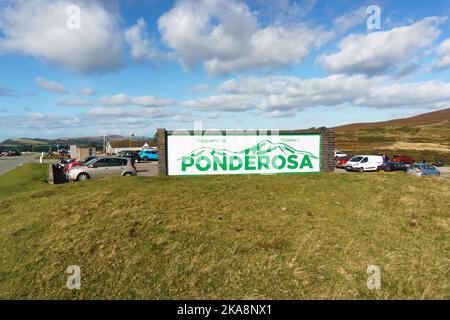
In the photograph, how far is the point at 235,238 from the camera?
20.3ft

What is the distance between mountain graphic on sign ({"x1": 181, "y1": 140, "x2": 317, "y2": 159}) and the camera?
1434 centimetres

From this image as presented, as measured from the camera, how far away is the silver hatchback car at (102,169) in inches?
608

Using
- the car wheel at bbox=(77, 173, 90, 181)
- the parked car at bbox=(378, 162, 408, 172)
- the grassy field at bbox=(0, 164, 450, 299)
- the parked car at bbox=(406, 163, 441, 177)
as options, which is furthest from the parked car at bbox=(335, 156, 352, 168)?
the car wheel at bbox=(77, 173, 90, 181)

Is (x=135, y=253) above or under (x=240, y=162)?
under

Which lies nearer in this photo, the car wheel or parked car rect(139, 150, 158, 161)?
the car wheel

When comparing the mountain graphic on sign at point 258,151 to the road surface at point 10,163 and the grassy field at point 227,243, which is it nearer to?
the grassy field at point 227,243

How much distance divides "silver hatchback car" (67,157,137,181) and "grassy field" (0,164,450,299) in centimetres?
551

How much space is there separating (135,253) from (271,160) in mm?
10930

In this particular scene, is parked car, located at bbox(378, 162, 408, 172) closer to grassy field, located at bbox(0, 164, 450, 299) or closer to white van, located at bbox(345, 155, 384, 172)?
white van, located at bbox(345, 155, 384, 172)

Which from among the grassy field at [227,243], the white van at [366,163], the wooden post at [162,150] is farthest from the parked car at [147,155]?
the grassy field at [227,243]
